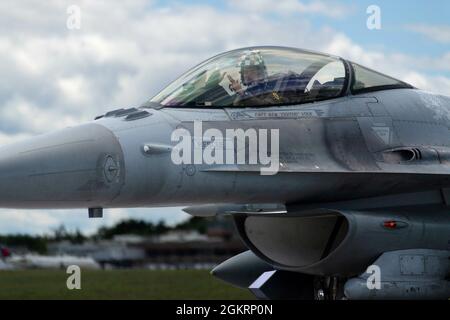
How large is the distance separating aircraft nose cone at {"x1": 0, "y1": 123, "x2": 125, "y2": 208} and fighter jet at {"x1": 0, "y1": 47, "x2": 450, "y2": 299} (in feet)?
0.03

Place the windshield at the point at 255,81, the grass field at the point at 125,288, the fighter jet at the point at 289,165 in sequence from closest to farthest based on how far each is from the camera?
the fighter jet at the point at 289,165 → the windshield at the point at 255,81 → the grass field at the point at 125,288

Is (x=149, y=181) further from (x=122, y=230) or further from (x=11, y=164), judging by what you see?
(x=122, y=230)

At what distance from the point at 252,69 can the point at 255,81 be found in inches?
5.4

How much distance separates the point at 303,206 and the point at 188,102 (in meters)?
1.51

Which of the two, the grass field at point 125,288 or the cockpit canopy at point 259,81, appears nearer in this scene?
the cockpit canopy at point 259,81

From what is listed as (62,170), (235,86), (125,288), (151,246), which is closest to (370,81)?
(235,86)

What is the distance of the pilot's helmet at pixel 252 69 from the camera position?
904cm

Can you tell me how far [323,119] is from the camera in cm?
912

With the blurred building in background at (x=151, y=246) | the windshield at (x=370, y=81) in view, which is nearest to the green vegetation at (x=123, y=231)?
the blurred building in background at (x=151, y=246)

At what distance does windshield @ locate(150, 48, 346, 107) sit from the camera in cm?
892

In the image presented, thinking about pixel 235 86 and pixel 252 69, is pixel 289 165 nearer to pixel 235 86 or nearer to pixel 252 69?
pixel 235 86

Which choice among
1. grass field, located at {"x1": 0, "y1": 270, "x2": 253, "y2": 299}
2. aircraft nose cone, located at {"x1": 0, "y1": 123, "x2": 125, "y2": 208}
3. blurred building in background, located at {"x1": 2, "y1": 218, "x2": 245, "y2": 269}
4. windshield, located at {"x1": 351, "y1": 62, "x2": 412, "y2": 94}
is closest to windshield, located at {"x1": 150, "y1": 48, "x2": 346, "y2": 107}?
windshield, located at {"x1": 351, "y1": 62, "x2": 412, "y2": 94}

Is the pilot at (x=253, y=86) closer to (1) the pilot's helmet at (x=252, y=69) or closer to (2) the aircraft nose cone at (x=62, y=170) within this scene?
(1) the pilot's helmet at (x=252, y=69)
